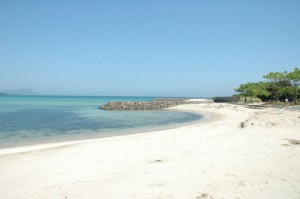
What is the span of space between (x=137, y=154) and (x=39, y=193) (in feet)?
14.7

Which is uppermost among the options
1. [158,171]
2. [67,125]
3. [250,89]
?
[250,89]

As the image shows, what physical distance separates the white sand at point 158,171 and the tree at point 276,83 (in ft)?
157

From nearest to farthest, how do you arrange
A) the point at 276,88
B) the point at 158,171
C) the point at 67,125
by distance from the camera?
1. the point at 158,171
2. the point at 67,125
3. the point at 276,88

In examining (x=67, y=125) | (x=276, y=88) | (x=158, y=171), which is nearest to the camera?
(x=158, y=171)

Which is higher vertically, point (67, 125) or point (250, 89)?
point (250, 89)

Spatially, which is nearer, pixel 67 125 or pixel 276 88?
pixel 67 125

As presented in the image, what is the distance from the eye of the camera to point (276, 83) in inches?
2356

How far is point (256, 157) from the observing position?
28.2 ft

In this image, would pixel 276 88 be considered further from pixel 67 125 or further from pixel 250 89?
pixel 67 125

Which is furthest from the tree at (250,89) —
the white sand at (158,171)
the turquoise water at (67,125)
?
the white sand at (158,171)

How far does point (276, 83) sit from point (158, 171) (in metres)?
62.2

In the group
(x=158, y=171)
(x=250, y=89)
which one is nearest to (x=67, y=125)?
(x=158, y=171)

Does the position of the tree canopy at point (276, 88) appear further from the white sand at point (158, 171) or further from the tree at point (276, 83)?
the white sand at point (158, 171)

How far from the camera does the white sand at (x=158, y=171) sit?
18.6ft
